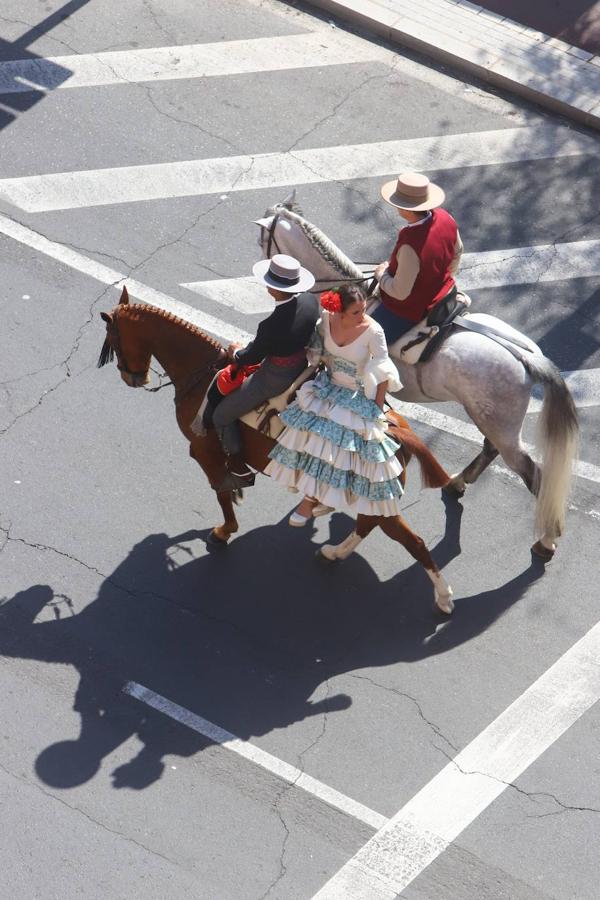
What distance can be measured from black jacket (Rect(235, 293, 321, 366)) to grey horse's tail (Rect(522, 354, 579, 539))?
1.57 metres

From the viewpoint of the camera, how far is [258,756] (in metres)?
7.09

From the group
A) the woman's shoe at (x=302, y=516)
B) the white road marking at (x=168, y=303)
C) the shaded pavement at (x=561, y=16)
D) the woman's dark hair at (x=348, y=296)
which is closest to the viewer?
the woman's dark hair at (x=348, y=296)

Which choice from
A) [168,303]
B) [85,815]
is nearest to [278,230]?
[168,303]

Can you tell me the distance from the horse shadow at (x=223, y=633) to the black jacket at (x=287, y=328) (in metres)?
1.92

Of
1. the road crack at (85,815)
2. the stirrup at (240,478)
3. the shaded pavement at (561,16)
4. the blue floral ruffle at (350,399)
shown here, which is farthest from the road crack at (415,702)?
the shaded pavement at (561,16)

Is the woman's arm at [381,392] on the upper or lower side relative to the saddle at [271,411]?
upper

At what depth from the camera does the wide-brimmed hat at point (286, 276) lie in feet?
21.5

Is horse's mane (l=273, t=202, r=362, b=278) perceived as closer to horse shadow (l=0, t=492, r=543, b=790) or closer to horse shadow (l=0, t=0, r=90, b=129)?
horse shadow (l=0, t=492, r=543, b=790)

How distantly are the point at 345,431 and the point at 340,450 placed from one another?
0.13 m

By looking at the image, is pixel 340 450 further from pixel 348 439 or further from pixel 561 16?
pixel 561 16

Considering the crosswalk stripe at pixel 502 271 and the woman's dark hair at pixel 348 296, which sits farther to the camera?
the crosswalk stripe at pixel 502 271

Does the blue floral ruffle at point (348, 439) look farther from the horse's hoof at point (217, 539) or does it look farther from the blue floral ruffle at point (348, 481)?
the horse's hoof at point (217, 539)

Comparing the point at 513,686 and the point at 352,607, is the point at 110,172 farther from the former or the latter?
the point at 513,686

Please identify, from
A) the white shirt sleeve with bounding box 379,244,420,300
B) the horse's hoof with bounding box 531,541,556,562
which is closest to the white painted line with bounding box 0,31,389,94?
the white shirt sleeve with bounding box 379,244,420,300
